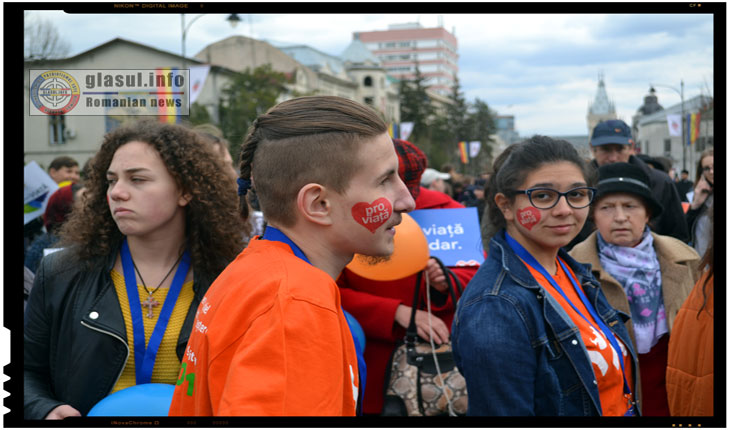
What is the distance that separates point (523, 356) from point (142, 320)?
1540mm

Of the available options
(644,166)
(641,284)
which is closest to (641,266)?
(641,284)

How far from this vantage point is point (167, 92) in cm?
179

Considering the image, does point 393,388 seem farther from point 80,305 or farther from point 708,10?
point 708,10

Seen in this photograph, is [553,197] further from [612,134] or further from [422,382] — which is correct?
[612,134]

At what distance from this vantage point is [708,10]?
5.36ft

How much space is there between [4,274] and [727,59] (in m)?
1.79

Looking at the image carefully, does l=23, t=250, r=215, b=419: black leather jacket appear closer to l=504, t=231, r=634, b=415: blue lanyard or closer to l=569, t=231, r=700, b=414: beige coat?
l=504, t=231, r=634, b=415: blue lanyard

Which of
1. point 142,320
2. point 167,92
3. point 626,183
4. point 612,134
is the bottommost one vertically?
point 142,320

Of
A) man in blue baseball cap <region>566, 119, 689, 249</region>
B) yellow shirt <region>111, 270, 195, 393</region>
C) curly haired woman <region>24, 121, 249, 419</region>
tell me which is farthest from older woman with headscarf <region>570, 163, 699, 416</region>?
yellow shirt <region>111, 270, 195, 393</region>

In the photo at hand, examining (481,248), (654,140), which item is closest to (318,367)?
(481,248)

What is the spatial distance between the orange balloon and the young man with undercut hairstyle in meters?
1.46

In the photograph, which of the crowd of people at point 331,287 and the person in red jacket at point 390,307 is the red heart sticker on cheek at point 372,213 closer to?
the crowd of people at point 331,287

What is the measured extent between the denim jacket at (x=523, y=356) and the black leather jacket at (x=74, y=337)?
3.84 feet

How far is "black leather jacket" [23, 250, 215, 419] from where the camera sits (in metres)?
2.51
